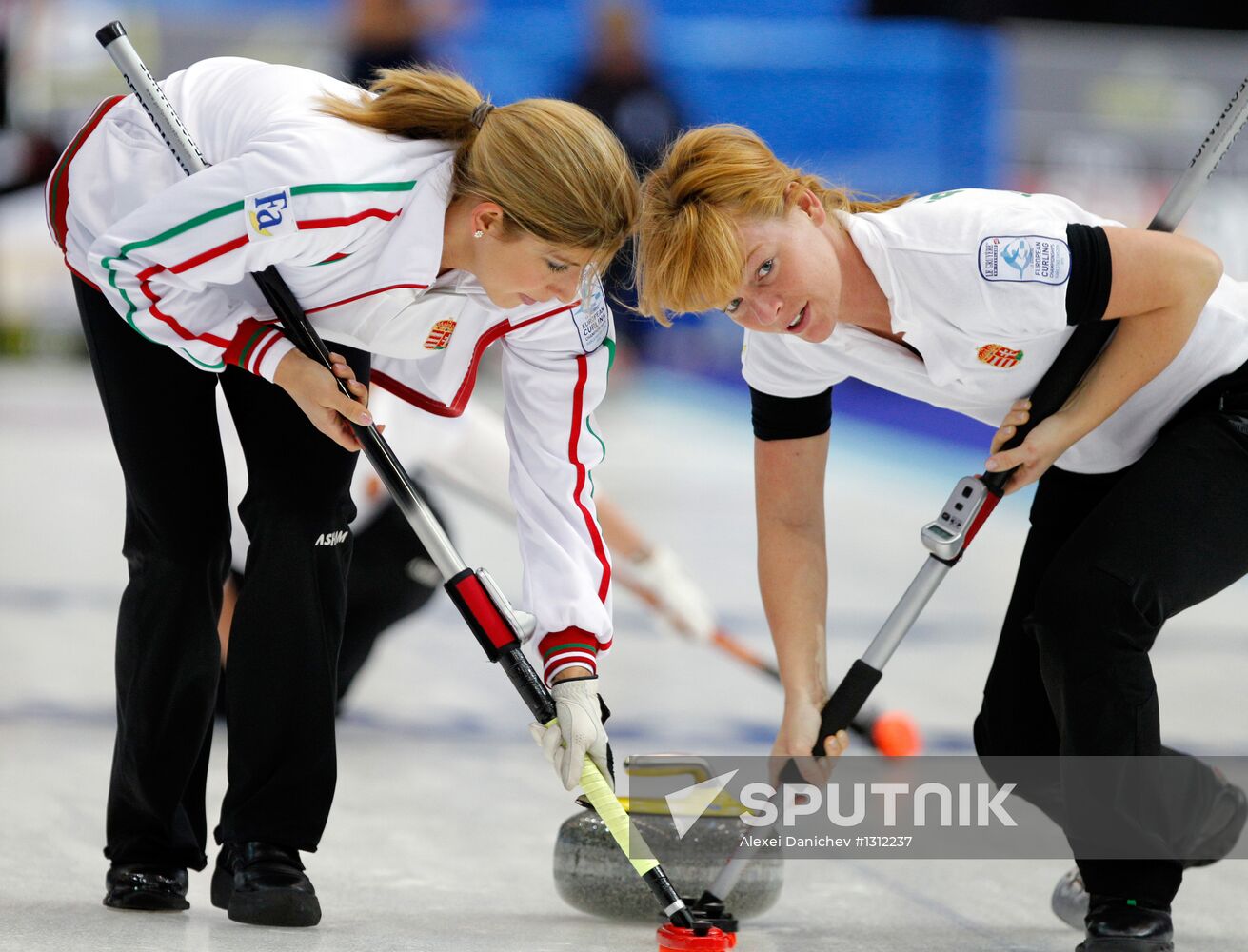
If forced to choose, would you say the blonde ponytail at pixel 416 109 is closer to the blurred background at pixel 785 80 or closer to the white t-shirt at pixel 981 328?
the white t-shirt at pixel 981 328

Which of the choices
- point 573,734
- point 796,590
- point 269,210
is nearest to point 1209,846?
point 796,590

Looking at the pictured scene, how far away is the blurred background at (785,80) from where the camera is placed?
710cm

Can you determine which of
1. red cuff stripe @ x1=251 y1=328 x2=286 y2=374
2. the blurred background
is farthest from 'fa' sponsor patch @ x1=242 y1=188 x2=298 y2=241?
the blurred background

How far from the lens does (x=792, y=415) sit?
226cm

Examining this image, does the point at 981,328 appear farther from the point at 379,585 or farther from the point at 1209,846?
the point at 379,585

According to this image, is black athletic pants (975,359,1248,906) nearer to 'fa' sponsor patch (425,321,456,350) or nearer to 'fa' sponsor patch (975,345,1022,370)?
'fa' sponsor patch (975,345,1022,370)

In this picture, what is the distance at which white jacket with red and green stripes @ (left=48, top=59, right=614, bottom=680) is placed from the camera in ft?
6.29

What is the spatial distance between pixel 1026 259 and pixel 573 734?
0.81 m

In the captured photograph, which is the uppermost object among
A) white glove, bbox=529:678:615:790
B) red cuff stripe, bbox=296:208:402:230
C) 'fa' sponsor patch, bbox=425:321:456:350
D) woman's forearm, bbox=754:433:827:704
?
red cuff stripe, bbox=296:208:402:230

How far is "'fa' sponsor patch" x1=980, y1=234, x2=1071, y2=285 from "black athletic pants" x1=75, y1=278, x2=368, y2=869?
0.86 m

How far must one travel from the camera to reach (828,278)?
203 centimetres

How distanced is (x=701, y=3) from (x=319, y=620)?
332 inches

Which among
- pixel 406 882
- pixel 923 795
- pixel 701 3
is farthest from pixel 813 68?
pixel 406 882

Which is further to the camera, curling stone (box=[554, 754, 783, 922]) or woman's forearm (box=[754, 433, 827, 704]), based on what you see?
woman's forearm (box=[754, 433, 827, 704])
